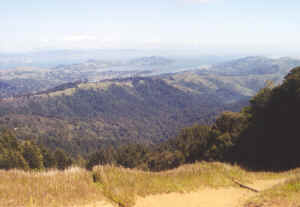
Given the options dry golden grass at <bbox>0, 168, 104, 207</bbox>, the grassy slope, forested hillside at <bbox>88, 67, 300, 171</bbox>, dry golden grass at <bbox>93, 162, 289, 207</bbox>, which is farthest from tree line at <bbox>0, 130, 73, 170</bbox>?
dry golden grass at <bbox>93, 162, 289, 207</bbox>

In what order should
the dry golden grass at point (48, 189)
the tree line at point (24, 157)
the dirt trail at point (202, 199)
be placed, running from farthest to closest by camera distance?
the tree line at point (24, 157), the dirt trail at point (202, 199), the dry golden grass at point (48, 189)

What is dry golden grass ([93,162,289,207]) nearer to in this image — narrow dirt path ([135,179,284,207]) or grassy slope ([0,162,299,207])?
grassy slope ([0,162,299,207])

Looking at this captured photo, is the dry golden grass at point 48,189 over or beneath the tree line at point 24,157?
over

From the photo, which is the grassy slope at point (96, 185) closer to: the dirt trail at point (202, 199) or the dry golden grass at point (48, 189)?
the dry golden grass at point (48, 189)

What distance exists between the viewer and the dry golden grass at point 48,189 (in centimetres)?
735

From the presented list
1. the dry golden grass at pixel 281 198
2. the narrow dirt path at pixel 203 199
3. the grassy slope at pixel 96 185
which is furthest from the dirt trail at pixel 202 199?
the dry golden grass at pixel 281 198

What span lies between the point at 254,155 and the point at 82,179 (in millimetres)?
16132

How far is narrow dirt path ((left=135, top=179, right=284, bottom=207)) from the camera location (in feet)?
28.2

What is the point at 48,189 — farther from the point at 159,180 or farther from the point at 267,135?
the point at 267,135

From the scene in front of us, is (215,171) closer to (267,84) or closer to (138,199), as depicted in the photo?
(138,199)

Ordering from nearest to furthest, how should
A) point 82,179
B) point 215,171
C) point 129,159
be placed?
point 82,179 < point 215,171 < point 129,159

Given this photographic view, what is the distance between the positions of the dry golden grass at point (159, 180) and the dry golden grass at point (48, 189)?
0.56 meters

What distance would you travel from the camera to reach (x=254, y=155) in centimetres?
1989

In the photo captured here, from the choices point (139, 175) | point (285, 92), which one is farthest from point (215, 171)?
point (285, 92)
